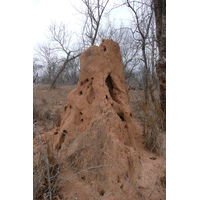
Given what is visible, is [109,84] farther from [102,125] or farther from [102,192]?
[102,192]

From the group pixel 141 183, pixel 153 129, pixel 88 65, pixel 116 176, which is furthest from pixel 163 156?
pixel 88 65

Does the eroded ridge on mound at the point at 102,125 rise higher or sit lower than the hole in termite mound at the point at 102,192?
higher

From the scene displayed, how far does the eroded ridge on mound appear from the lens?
1846mm

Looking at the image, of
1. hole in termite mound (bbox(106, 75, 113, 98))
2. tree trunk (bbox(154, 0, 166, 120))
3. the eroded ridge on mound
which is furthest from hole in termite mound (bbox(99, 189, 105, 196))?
tree trunk (bbox(154, 0, 166, 120))

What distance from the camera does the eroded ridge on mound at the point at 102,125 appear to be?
1.85 meters

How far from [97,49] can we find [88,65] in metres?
0.25

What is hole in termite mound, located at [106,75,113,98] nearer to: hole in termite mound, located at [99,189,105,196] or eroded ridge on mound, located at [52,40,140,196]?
eroded ridge on mound, located at [52,40,140,196]

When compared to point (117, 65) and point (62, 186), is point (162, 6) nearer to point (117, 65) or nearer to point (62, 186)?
point (117, 65)

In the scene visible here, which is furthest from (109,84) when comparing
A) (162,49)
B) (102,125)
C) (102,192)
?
(162,49)

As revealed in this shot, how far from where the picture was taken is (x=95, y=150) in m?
1.94

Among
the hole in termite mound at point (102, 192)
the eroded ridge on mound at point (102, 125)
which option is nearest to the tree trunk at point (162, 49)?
the eroded ridge on mound at point (102, 125)

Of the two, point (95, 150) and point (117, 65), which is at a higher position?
point (117, 65)

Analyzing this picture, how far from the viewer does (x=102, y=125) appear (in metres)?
2.02

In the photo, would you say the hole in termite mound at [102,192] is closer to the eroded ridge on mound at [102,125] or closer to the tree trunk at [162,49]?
the eroded ridge on mound at [102,125]
